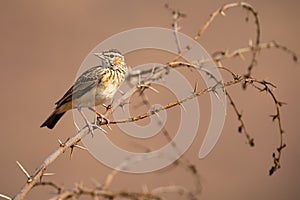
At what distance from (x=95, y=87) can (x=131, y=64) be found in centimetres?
811

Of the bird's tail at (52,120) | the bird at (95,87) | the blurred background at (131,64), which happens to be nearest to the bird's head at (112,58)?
the bird at (95,87)

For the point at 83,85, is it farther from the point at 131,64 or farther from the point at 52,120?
the point at 131,64

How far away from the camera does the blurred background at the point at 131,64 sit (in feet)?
34.4

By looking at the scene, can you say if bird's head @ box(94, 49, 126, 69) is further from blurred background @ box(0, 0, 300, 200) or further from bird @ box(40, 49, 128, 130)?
blurred background @ box(0, 0, 300, 200)

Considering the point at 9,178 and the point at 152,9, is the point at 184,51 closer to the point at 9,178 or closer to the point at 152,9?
the point at 9,178

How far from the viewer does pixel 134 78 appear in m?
3.14

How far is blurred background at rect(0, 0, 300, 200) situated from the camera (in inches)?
413

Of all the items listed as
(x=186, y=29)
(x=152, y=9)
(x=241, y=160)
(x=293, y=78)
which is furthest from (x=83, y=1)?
(x=241, y=160)

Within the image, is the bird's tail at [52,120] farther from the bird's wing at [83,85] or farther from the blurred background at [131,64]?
the blurred background at [131,64]

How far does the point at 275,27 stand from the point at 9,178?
7.46 meters

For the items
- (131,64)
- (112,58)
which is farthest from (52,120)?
(131,64)

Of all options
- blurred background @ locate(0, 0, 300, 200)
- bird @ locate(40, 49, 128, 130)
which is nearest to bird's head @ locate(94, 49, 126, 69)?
bird @ locate(40, 49, 128, 130)

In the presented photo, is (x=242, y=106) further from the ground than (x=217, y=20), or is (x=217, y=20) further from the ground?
(x=217, y=20)

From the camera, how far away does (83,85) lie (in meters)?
5.38
